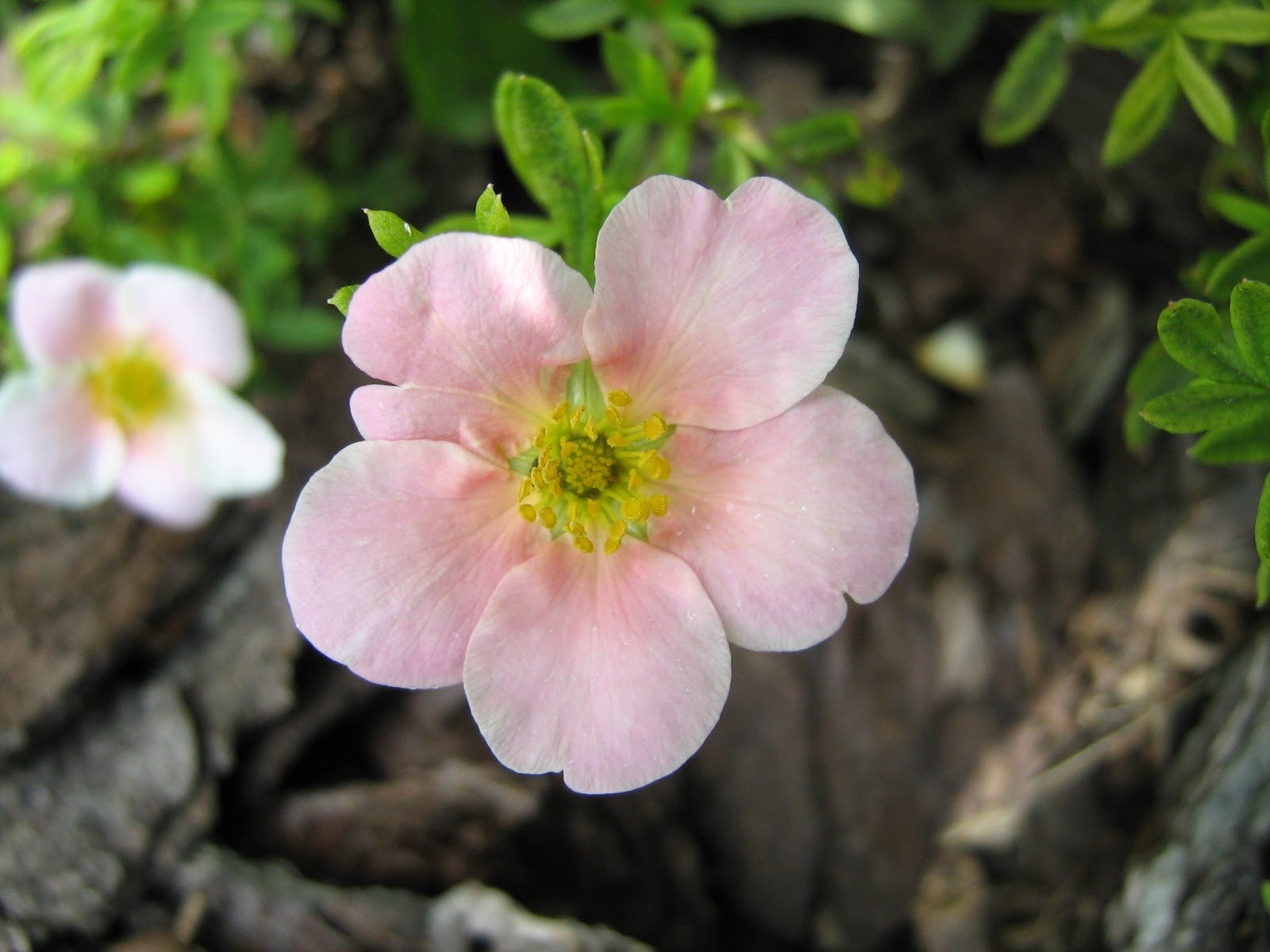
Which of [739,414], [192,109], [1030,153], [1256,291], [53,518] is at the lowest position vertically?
[53,518]

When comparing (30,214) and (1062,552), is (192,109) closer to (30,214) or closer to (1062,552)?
(30,214)

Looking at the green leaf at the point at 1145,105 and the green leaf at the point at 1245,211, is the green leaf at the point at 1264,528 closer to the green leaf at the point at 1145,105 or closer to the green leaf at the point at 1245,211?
the green leaf at the point at 1245,211

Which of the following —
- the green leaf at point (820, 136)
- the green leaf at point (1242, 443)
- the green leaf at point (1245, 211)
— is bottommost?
the green leaf at point (1242, 443)

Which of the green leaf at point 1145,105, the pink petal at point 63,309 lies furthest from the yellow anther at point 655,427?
the pink petal at point 63,309

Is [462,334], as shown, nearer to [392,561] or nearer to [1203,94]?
[392,561]

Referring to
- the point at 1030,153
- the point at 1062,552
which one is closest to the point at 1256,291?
the point at 1062,552

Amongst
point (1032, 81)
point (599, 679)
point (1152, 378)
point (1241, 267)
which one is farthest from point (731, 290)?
point (1032, 81)
